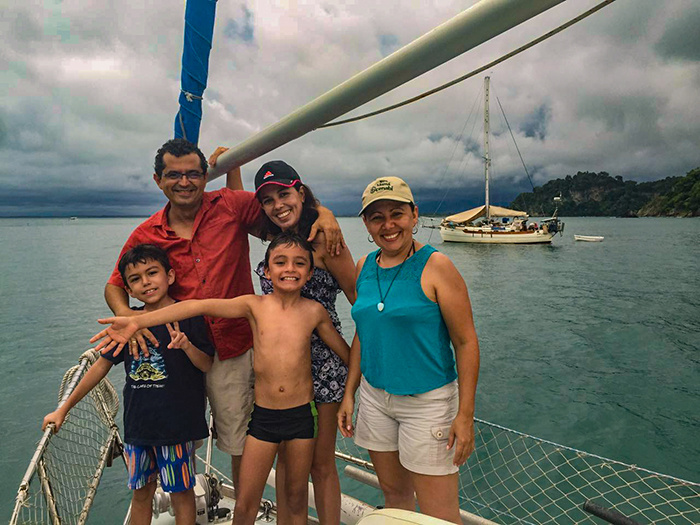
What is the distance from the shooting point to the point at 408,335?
184 cm

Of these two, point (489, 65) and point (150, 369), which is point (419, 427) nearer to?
point (150, 369)

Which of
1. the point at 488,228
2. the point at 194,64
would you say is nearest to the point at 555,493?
the point at 194,64

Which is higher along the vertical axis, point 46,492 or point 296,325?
point 296,325

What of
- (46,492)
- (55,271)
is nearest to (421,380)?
(46,492)

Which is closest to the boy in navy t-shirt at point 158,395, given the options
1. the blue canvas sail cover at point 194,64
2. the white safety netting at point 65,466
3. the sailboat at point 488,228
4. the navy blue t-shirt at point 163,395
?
the navy blue t-shirt at point 163,395

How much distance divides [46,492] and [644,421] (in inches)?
369

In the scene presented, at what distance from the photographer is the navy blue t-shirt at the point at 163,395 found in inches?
85.9

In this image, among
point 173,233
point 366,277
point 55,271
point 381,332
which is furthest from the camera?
point 55,271

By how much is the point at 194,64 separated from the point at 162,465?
2608 mm

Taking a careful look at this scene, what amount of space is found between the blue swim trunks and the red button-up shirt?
1.87 feet

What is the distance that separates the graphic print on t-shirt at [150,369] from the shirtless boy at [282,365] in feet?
0.61

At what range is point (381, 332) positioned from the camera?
188cm

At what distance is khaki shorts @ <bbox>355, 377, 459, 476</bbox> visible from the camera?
184 cm

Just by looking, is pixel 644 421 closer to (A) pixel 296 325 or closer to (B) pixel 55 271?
(A) pixel 296 325
